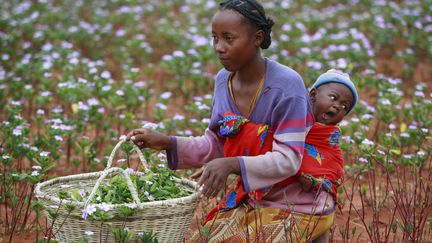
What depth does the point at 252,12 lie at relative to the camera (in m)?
3.14

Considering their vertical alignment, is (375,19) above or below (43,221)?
above

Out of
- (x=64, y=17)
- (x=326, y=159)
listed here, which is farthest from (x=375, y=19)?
(x=326, y=159)

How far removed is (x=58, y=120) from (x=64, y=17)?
13.8 ft

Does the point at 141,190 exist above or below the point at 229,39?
below

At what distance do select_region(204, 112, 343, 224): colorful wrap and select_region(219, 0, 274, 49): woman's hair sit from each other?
1.36 ft

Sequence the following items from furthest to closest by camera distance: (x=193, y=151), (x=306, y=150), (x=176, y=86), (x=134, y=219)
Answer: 1. (x=176, y=86)
2. (x=193, y=151)
3. (x=306, y=150)
4. (x=134, y=219)

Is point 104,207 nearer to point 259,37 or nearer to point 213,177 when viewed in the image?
point 213,177

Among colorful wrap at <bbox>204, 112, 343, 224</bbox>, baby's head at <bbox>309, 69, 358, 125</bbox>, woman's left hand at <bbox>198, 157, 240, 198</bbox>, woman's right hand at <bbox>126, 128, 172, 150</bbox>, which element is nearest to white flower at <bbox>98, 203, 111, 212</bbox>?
woman's left hand at <bbox>198, 157, 240, 198</bbox>

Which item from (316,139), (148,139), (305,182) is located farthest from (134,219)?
(316,139)

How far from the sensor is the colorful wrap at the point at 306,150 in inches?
127

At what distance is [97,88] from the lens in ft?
18.7

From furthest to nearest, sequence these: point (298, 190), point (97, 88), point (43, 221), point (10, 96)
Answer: point (10, 96) → point (97, 88) → point (43, 221) → point (298, 190)

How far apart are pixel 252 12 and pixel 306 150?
→ 2.30 ft

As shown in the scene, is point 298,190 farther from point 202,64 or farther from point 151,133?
point 202,64
